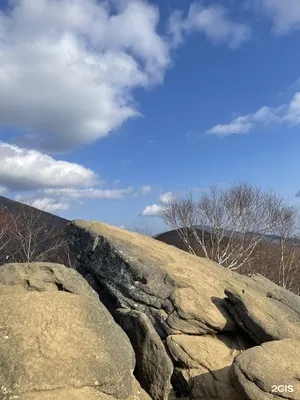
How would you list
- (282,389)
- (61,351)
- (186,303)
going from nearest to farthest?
(61,351) < (282,389) < (186,303)

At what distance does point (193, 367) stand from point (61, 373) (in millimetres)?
3872

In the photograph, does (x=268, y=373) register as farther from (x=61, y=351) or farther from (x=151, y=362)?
(x=61, y=351)

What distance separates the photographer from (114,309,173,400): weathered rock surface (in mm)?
8133

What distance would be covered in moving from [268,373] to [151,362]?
2.27 meters

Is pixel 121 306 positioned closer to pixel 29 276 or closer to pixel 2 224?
pixel 29 276

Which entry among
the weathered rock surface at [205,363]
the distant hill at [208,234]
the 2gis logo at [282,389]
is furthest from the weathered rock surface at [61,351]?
the distant hill at [208,234]

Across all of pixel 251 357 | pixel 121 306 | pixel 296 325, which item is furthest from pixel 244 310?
pixel 121 306

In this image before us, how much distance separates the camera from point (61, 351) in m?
6.63

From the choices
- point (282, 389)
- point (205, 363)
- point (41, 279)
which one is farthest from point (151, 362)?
point (41, 279)

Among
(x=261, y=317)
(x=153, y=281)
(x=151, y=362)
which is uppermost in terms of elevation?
(x=153, y=281)

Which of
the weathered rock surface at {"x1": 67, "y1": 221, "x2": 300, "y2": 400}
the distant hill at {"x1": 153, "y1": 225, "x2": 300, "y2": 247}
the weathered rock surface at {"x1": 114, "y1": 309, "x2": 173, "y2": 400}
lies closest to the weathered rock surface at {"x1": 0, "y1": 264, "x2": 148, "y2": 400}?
the weathered rock surface at {"x1": 114, "y1": 309, "x2": 173, "y2": 400}

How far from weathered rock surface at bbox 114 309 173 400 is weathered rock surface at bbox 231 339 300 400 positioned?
1.34 metres

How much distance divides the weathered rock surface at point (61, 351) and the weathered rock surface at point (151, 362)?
28.9 inches

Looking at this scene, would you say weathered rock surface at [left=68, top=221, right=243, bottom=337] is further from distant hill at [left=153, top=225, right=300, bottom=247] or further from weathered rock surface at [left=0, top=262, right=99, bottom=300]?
distant hill at [left=153, top=225, right=300, bottom=247]
